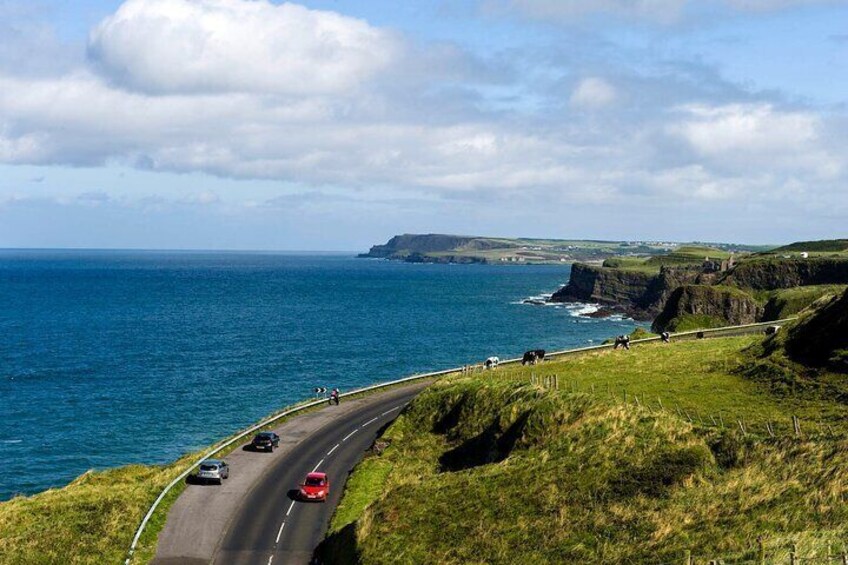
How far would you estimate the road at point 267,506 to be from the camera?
42.2 metres

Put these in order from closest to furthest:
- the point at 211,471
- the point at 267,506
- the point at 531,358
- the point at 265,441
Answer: the point at 267,506
the point at 211,471
the point at 265,441
the point at 531,358

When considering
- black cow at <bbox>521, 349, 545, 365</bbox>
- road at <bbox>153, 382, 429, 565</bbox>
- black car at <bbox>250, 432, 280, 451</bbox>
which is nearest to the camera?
road at <bbox>153, 382, 429, 565</bbox>

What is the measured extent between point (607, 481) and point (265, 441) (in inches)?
1235

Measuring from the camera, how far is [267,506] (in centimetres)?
4838

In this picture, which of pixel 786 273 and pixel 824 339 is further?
pixel 786 273

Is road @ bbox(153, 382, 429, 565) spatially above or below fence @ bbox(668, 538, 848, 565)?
below

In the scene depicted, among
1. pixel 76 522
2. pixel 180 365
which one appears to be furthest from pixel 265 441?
pixel 180 365

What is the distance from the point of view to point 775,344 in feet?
212

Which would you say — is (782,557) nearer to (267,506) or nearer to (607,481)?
(607,481)

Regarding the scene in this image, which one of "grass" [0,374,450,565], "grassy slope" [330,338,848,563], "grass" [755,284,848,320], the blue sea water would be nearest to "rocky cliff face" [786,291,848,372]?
"grassy slope" [330,338,848,563]

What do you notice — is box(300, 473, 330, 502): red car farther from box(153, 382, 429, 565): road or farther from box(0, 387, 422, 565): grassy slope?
box(0, 387, 422, 565): grassy slope

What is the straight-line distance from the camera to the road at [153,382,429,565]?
42.2 metres

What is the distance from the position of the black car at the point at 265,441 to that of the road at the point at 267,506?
0.74m

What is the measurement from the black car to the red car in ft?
34.3
